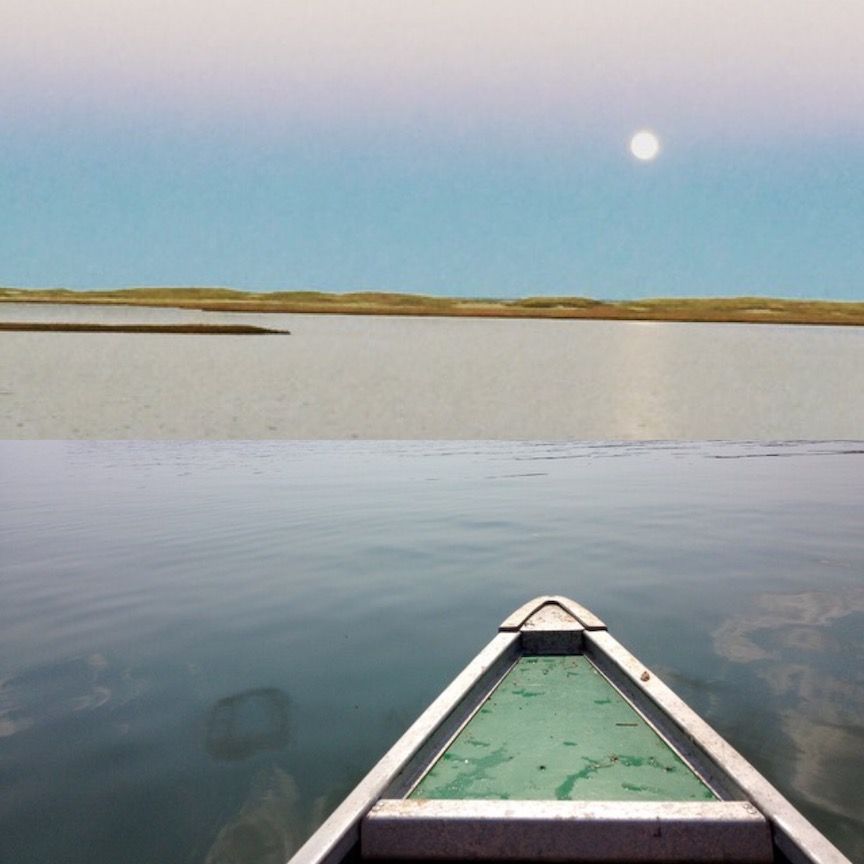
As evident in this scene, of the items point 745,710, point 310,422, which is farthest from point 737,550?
point 310,422

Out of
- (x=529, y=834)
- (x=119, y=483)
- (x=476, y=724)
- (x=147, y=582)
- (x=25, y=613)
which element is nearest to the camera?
(x=529, y=834)

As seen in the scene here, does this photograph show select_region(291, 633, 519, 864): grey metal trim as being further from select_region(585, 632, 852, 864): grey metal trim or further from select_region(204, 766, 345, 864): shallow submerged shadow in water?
select_region(585, 632, 852, 864): grey metal trim

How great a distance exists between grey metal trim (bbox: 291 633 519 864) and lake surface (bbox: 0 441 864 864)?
2.46 feet

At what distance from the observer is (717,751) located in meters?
4.29

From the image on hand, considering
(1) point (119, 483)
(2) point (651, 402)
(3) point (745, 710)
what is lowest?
(3) point (745, 710)

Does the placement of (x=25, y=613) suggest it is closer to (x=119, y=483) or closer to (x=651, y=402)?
(x=119, y=483)

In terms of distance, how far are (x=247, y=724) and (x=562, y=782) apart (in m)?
2.53

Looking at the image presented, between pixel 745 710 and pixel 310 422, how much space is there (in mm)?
19642

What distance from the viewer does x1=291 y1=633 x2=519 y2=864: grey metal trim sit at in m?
3.48

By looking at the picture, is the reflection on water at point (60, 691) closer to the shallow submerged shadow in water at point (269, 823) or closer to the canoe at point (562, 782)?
the shallow submerged shadow in water at point (269, 823)

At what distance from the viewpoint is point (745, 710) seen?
5.97 metres

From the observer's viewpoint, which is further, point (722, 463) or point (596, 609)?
point (722, 463)

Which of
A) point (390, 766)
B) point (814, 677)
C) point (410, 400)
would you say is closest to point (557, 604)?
point (814, 677)

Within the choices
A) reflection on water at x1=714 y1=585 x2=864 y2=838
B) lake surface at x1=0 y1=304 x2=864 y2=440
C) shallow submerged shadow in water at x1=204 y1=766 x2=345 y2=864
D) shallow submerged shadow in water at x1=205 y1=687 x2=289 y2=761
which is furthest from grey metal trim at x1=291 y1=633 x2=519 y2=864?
lake surface at x1=0 y1=304 x2=864 y2=440
